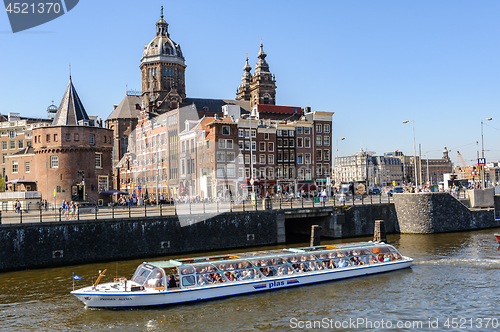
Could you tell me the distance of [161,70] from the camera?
11838cm

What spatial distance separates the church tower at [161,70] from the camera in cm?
11769

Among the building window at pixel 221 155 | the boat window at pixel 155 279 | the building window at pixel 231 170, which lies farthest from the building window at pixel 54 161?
the boat window at pixel 155 279

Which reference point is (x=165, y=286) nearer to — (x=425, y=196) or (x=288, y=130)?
(x=425, y=196)

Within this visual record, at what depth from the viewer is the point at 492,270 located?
29.7 meters

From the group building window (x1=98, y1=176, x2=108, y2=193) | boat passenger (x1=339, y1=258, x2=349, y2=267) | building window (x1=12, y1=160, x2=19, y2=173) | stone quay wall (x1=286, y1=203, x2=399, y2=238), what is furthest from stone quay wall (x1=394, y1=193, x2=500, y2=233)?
building window (x1=12, y1=160, x2=19, y2=173)

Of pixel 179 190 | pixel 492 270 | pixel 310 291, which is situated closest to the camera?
pixel 310 291

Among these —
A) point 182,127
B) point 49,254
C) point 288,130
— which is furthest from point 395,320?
point 182,127

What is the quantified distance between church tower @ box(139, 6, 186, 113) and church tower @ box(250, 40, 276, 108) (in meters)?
20.0

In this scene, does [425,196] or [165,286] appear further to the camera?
[425,196]

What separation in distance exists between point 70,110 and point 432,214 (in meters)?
46.4

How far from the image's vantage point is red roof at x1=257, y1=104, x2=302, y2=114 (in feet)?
306

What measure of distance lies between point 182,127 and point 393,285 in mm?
60911

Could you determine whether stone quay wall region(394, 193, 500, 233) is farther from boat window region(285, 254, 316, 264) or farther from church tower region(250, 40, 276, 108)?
church tower region(250, 40, 276, 108)

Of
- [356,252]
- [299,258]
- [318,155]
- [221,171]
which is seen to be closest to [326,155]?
[318,155]
